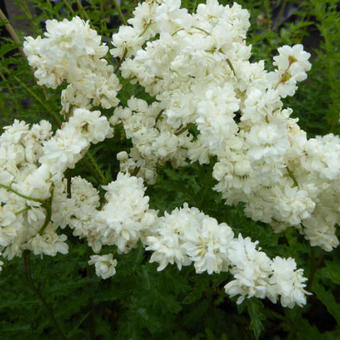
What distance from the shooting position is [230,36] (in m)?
1.26

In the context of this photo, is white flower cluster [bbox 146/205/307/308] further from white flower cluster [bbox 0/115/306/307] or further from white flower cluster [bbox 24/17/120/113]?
white flower cluster [bbox 24/17/120/113]

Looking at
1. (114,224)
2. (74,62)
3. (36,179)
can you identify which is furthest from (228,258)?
(74,62)

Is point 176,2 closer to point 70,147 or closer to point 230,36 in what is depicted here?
point 230,36

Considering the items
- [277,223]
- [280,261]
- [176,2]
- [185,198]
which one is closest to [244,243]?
[280,261]

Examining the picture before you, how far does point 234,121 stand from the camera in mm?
1291

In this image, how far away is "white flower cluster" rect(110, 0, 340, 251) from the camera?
1203mm

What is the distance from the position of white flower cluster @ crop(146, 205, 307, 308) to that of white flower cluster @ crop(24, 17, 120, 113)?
0.58 meters

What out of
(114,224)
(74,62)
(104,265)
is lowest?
(104,265)

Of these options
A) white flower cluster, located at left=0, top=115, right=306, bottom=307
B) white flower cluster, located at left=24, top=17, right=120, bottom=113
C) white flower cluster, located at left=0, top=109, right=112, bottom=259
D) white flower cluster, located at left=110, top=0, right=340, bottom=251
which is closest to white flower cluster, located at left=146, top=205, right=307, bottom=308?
white flower cluster, located at left=0, top=115, right=306, bottom=307

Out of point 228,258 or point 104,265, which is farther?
point 104,265

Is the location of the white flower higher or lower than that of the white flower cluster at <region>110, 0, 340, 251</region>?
lower

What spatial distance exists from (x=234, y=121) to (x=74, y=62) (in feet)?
1.92

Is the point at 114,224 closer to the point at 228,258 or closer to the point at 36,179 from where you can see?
the point at 36,179

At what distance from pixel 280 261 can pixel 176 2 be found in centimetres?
95
